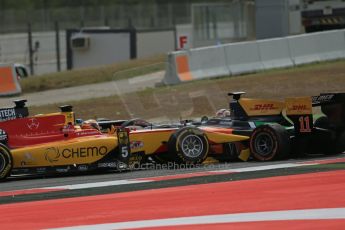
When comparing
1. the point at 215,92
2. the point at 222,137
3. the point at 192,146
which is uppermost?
the point at 215,92

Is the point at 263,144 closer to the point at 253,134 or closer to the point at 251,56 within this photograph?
the point at 253,134

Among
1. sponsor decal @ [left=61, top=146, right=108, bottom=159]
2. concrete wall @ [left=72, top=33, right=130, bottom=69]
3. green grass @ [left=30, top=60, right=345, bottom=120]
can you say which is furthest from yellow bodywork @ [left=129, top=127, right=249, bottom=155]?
concrete wall @ [left=72, top=33, right=130, bottom=69]

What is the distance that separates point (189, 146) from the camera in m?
10.8

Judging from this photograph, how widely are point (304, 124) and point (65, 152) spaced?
3.46m

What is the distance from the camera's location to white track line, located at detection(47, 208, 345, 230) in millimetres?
6914

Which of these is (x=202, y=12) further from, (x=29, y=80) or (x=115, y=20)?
(x=115, y=20)

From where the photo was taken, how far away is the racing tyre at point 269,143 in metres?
10.9

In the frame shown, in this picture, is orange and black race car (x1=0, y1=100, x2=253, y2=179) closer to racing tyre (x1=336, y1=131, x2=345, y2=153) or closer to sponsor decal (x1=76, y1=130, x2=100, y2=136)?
sponsor decal (x1=76, y1=130, x2=100, y2=136)

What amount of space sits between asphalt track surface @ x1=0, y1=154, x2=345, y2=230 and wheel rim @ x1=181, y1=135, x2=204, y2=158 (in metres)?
0.23

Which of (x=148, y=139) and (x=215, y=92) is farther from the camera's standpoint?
(x=215, y=92)

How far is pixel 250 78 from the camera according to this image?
75.8 feet

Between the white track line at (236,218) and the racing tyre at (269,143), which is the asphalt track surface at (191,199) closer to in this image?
the white track line at (236,218)

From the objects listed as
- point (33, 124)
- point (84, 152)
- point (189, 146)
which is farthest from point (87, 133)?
point (189, 146)

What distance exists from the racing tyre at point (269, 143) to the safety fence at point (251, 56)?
1281 cm
